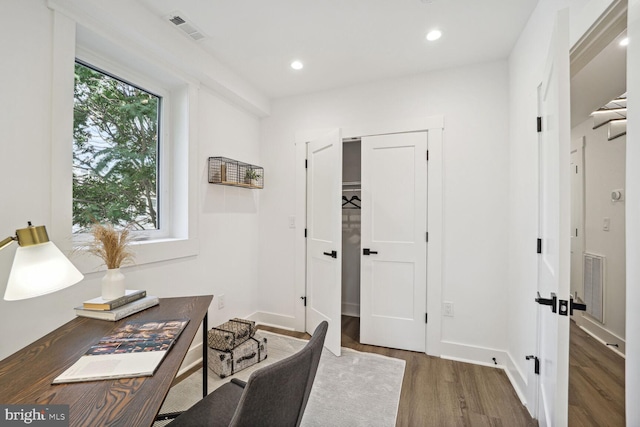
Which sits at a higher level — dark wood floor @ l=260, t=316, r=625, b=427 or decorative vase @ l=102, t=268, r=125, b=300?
decorative vase @ l=102, t=268, r=125, b=300

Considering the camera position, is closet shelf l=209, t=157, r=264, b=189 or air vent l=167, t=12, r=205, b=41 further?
closet shelf l=209, t=157, r=264, b=189

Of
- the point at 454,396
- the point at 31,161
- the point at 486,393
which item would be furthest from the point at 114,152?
the point at 486,393

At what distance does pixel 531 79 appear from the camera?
1.84m

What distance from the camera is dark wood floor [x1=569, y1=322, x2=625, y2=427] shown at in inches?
68.8

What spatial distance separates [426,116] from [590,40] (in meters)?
1.36

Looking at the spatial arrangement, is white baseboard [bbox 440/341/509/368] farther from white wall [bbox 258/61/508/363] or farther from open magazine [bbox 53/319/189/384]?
open magazine [bbox 53/319/189/384]

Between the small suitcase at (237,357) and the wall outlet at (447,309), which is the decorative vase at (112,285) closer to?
the small suitcase at (237,357)

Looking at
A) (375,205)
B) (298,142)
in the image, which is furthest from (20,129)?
(375,205)

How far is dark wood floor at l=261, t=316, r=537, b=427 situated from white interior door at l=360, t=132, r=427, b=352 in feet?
0.86

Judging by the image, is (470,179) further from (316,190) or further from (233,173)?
(233,173)

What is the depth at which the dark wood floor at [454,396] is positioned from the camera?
67.9 inches

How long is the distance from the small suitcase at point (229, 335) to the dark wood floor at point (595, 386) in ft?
7.27

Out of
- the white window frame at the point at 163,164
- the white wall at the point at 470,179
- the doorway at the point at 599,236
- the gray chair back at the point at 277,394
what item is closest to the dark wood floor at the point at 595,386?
the doorway at the point at 599,236

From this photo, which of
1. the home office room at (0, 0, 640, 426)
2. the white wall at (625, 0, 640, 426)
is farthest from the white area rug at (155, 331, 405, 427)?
the white wall at (625, 0, 640, 426)
